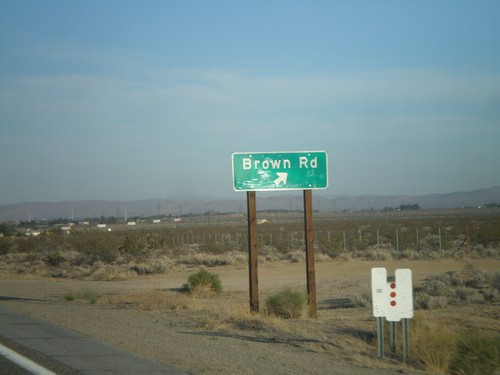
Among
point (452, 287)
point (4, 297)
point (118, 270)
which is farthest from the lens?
point (118, 270)

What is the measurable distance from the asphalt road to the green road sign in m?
6.37

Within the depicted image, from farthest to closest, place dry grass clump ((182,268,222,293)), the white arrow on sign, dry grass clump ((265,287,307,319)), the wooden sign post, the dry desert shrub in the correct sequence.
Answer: dry grass clump ((182,268,222,293)) → the white arrow on sign → the wooden sign post → dry grass clump ((265,287,307,319)) → the dry desert shrub

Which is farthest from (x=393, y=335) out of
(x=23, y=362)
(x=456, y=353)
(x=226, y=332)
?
(x=23, y=362)

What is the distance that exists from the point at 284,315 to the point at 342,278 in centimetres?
1551

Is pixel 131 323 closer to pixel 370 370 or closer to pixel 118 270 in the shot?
pixel 370 370

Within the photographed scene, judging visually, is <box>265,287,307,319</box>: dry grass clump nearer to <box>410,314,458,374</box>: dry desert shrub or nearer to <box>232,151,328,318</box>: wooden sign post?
<box>232,151,328,318</box>: wooden sign post

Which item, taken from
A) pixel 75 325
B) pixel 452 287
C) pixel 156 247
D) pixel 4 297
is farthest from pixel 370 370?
pixel 156 247

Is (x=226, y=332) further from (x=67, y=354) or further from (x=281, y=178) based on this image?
(x=281, y=178)

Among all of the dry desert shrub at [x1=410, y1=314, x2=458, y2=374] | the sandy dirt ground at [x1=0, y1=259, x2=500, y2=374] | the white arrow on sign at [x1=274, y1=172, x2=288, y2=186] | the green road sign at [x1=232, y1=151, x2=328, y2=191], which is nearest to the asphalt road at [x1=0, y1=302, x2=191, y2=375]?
the sandy dirt ground at [x1=0, y1=259, x2=500, y2=374]

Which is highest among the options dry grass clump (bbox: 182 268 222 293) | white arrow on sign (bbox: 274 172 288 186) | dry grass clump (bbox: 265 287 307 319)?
white arrow on sign (bbox: 274 172 288 186)

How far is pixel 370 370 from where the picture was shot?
10422 mm

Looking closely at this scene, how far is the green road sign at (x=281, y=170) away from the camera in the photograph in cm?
1830

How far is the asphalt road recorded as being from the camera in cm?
1036

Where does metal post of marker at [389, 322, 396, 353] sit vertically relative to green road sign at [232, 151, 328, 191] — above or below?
below
